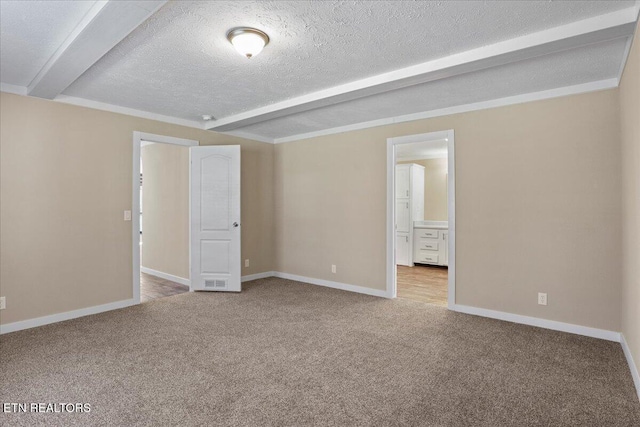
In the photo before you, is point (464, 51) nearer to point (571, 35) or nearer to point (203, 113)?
point (571, 35)

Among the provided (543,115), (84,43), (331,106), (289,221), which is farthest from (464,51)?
(289,221)

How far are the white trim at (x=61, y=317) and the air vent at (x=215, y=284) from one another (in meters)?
0.98

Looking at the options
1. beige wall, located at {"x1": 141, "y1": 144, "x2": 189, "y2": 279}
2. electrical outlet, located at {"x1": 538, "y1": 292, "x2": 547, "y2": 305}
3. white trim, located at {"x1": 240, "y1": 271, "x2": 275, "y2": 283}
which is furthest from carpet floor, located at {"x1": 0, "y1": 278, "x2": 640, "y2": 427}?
beige wall, located at {"x1": 141, "y1": 144, "x2": 189, "y2": 279}

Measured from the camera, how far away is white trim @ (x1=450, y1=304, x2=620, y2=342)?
3.33 metres

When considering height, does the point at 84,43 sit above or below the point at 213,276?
above

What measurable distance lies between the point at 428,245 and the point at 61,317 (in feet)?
20.4

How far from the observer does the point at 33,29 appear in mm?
2432

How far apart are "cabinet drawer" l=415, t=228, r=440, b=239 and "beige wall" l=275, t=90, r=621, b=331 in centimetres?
279

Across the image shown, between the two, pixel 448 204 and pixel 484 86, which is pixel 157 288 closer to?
pixel 448 204

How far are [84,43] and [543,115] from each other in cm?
412

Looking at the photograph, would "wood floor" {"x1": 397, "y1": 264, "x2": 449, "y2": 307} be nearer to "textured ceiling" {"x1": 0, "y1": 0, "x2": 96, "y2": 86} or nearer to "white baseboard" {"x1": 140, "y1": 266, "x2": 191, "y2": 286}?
"white baseboard" {"x1": 140, "y1": 266, "x2": 191, "y2": 286}

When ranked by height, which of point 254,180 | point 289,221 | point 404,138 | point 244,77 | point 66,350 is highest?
point 244,77

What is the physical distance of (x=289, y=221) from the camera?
6051 millimetres

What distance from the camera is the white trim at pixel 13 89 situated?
3.46 m
